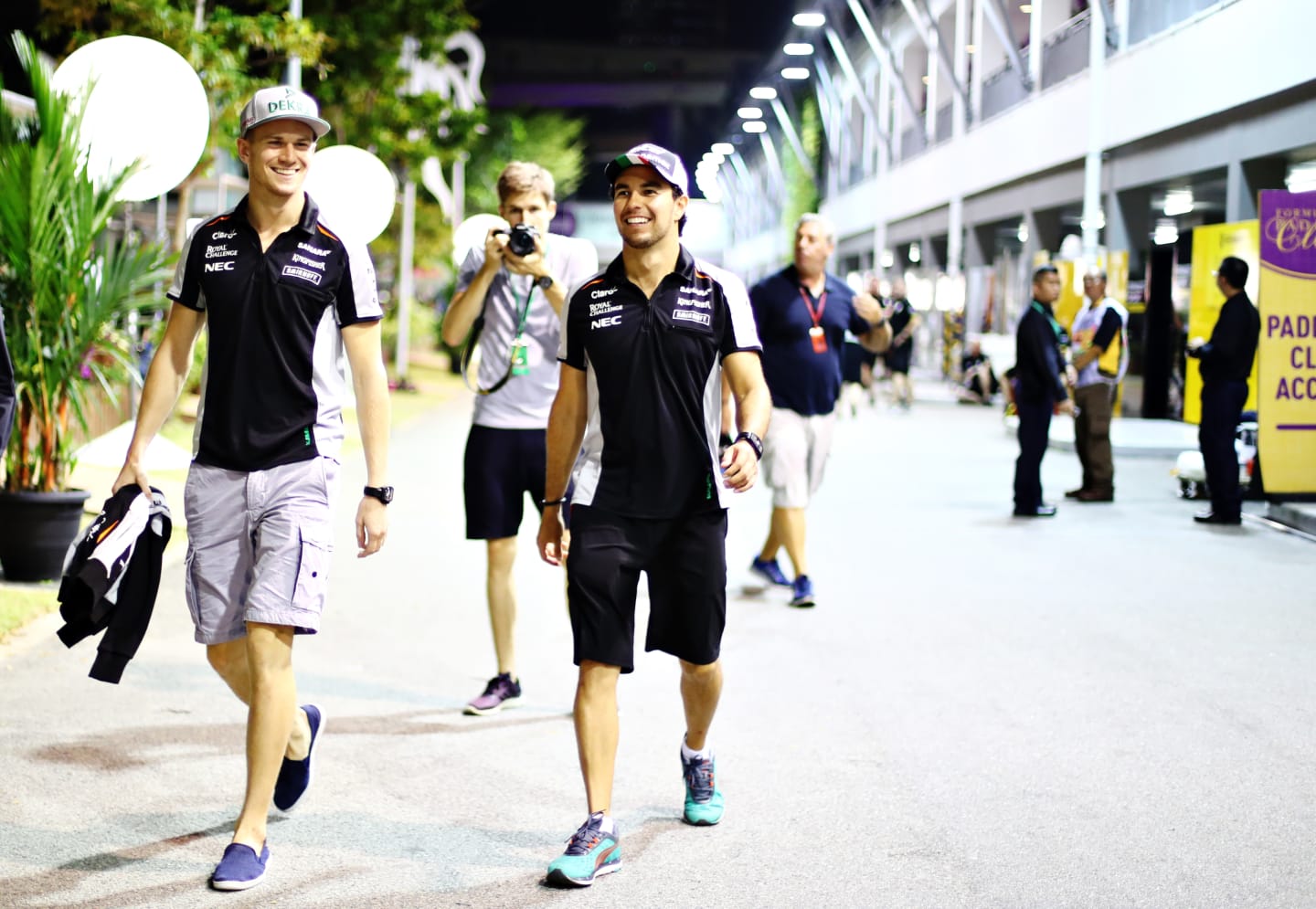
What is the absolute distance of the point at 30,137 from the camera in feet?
30.5

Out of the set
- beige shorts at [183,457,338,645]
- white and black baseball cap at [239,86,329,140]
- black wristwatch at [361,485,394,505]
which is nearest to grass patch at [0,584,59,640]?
beige shorts at [183,457,338,645]

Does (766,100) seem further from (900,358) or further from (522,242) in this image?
(522,242)

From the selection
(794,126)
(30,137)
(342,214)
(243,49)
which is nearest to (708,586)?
(30,137)

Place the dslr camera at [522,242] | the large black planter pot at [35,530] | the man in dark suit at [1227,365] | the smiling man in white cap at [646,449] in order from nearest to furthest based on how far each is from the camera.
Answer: the smiling man in white cap at [646,449] < the dslr camera at [522,242] < the large black planter pot at [35,530] < the man in dark suit at [1227,365]

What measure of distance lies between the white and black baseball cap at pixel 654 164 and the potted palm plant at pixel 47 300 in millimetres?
5169

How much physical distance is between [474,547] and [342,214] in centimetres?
461

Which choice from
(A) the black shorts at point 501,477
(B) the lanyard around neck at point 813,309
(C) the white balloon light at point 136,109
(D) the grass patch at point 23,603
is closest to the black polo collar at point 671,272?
(A) the black shorts at point 501,477

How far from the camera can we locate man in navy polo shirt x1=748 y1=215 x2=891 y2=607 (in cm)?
912

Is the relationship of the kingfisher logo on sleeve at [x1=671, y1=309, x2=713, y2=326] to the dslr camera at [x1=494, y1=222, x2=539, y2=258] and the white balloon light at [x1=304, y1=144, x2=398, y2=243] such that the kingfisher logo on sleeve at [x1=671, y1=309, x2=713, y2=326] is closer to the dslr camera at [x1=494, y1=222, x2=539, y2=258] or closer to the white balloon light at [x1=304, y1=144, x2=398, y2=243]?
the dslr camera at [x1=494, y1=222, x2=539, y2=258]

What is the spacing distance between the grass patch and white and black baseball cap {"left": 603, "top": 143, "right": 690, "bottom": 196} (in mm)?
4362

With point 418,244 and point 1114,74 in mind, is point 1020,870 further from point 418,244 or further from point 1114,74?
point 418,244

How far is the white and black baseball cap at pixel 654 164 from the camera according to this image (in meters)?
4.59

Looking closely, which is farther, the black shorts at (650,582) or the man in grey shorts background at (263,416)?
the black shorts at (650,582)

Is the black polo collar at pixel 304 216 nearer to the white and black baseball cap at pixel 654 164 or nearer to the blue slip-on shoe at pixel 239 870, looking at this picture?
the white and black baseball cap at pixel 654 164
